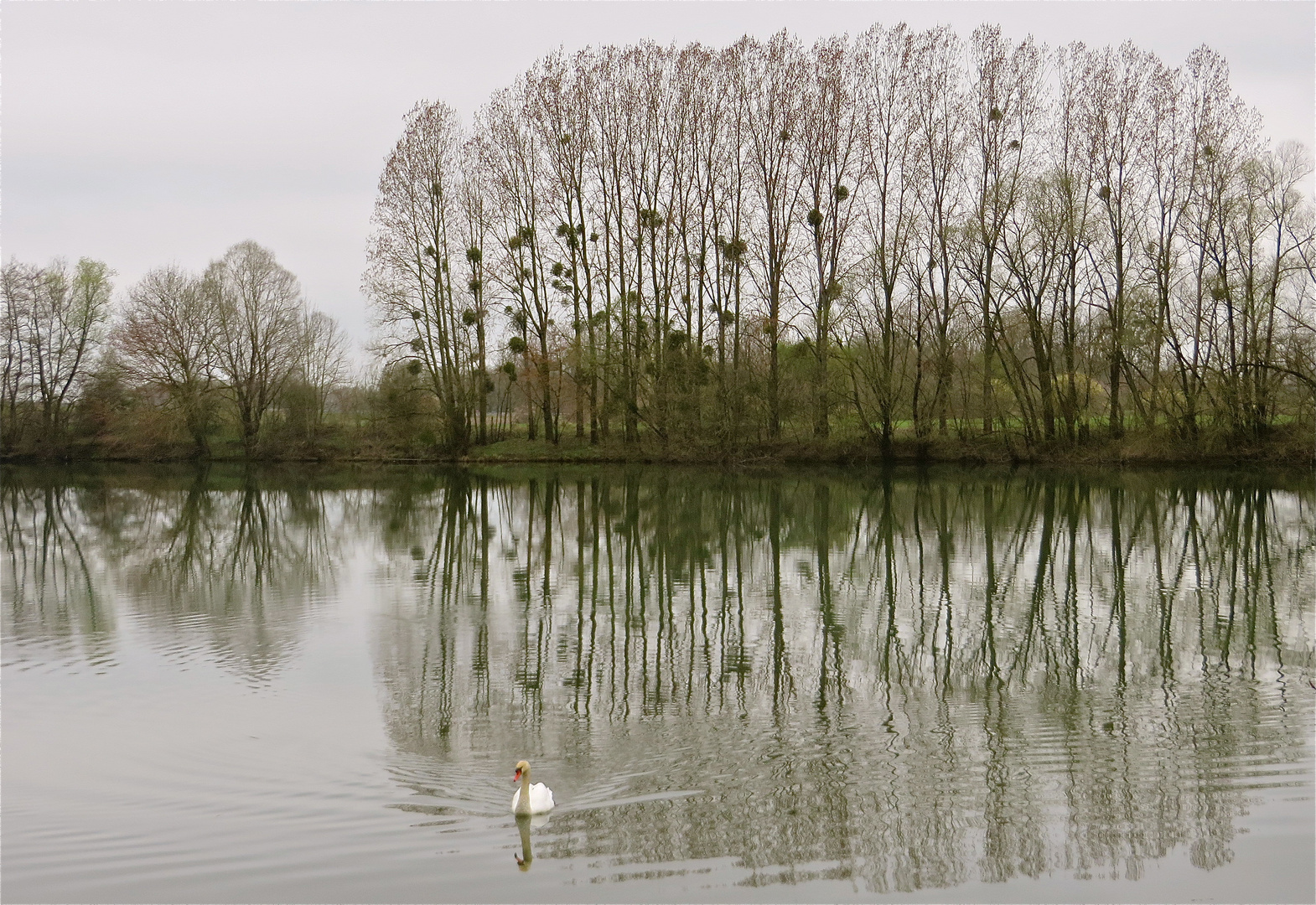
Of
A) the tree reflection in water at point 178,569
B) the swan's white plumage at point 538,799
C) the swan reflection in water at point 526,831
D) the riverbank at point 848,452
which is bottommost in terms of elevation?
the swan reflection in water at point 526,831

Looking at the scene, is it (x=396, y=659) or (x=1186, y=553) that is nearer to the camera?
(x=396, y=659)

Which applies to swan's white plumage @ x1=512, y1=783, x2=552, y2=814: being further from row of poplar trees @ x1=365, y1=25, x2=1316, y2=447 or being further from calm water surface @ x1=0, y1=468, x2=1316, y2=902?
row of poplar trees @ x1=365, y1=25, x2=1316, y2=447

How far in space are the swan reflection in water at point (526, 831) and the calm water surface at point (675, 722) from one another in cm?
2

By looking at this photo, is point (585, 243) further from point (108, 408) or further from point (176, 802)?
point (176, 802)

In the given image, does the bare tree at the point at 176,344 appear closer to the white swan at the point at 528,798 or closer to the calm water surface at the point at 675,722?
the calm water surface at the point at 675,722

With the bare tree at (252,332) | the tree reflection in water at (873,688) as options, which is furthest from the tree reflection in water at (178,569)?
the bare tree at (252,332)

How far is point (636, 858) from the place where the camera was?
5.42m

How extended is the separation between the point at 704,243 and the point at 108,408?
34310 mm

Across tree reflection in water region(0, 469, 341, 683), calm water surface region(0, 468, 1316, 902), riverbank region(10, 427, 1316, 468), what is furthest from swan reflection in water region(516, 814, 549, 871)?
riverbank region(10, 427, 1316, 468)

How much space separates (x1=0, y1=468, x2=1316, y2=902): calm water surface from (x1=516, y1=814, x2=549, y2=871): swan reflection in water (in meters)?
0.02

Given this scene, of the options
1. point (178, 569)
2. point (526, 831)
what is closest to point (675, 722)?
point (526, 831)

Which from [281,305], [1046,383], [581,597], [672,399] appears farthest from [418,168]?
[581,597]

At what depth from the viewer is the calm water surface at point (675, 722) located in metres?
5.37

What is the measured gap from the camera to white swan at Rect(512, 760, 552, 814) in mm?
5887
